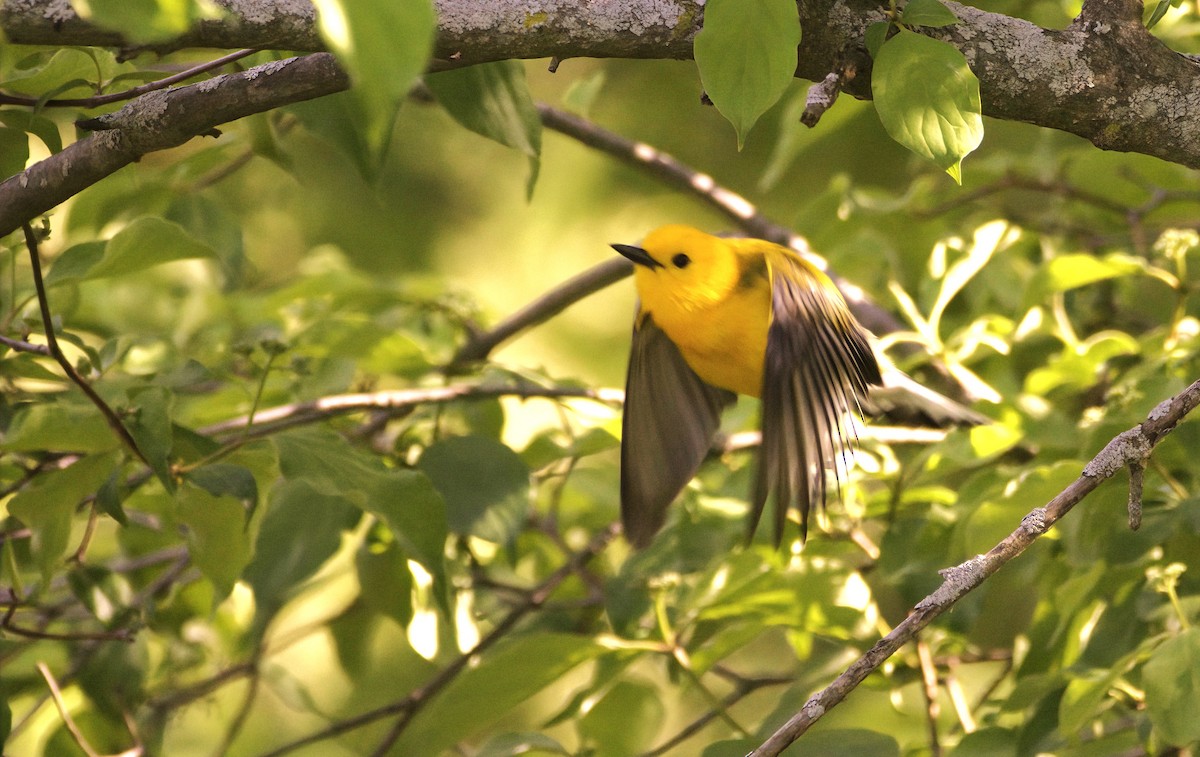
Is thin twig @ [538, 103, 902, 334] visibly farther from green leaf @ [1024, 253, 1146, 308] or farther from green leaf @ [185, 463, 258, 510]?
green leaf @ [185, 463, 258, 510]

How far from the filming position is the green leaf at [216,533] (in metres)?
1.32

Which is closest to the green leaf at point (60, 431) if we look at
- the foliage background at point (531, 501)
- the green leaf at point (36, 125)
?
the foliage background at point (531, 501)

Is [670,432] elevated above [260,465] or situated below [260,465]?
below

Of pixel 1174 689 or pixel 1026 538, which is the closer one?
pixel 1026 538

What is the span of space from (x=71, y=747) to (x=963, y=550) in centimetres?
154

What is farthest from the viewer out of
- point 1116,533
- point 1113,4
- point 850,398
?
point 850,398

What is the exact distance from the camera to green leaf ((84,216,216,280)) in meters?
1.38

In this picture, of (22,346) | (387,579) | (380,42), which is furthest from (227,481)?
(380,42)

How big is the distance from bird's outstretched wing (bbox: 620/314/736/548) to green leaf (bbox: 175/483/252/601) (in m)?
0.62

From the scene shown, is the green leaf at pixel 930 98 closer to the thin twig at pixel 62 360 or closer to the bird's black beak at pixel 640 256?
the thin twig at pixel 62 360

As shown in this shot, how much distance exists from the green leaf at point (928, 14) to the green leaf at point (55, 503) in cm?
106

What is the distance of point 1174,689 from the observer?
1172 millimetres

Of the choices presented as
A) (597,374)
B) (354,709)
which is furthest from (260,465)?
(597,374)

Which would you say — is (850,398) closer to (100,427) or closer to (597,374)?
(100,427)
